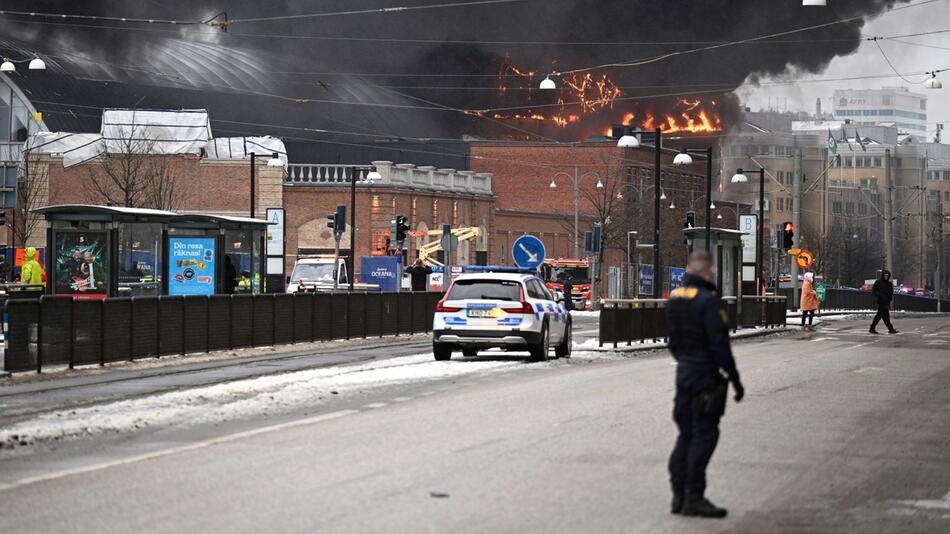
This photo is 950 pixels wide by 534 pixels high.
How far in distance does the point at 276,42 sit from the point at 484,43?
18593 mm

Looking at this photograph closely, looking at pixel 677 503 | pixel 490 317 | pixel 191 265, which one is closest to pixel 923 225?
pixel 191 265

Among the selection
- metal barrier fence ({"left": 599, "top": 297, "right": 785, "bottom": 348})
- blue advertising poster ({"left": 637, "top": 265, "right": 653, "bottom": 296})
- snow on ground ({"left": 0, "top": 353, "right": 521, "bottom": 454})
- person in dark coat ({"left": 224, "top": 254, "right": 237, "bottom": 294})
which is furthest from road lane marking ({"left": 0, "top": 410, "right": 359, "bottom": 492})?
blue advertising poster ({"left": 637, "top": 265, "right": 653, "bottom": 296})

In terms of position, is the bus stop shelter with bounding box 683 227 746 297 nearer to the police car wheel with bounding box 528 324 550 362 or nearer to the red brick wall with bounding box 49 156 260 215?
the police car wheel with bounding box 528 324 550 362

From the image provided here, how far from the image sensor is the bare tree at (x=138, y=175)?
76.1m

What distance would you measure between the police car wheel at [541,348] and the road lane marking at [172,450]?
1089 centimetres

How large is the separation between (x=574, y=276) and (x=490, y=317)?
57.4 metres

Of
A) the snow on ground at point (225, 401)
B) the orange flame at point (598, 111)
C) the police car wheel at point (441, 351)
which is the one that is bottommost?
the snow on ground at point (225, 401)

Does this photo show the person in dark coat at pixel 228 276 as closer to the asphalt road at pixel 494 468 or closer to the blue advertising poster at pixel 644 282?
the asphalt road at pixel 494 468

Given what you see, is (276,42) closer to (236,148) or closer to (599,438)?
(236,148)

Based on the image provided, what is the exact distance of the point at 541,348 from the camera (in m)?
28.1

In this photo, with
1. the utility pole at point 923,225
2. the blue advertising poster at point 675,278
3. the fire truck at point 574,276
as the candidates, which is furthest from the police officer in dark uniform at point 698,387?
the utility pole at point 923,225

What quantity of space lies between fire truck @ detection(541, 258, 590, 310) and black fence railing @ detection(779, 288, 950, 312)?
439 inches

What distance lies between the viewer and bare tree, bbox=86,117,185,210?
7606 cm

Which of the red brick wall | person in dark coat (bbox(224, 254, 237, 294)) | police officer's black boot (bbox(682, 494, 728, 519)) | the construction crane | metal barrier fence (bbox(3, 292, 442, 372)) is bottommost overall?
police officer's black boot (bbox(682, 494, 728, 519))
